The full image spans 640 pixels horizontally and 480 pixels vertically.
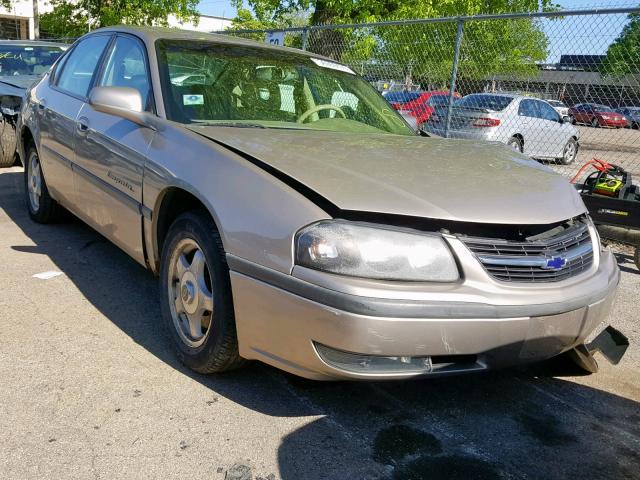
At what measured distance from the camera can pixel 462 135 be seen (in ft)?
32.0

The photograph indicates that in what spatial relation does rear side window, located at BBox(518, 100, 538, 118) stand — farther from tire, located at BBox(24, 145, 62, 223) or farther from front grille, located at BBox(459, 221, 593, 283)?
front grille, located at BBox(459, 221, 593, 283)

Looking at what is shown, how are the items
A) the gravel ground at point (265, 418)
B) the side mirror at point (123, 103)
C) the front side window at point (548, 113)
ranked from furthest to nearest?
the front side window at point (548, 113) < the side mirror at point (123, 103) < the gravel ground at point (265, 418)

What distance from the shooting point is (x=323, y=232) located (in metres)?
2.45

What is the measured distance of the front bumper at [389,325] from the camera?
2389 millimetres

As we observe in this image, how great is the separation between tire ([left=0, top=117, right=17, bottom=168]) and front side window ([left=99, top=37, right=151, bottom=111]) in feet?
A: 15.1

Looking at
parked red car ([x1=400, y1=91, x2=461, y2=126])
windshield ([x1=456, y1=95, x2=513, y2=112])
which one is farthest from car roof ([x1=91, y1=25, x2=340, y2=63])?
windshield ([x1=456, y1=95, x2=513, y2=112])

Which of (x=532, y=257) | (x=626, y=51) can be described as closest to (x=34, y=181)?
(x=532, y=257)

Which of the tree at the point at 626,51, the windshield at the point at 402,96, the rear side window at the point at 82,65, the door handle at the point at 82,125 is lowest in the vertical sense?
the door handle at the point at 82,125

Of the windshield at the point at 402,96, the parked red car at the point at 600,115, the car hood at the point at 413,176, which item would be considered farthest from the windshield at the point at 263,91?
the windshield at the point at 402,96

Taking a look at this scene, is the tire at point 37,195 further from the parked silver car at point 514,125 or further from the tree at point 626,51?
the tree at point 626,51

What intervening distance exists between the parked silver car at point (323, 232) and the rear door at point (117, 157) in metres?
0.02

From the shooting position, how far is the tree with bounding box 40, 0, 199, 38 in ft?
54.2

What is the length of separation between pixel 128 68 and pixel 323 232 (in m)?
2.28

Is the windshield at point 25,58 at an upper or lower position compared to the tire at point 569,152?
upper
